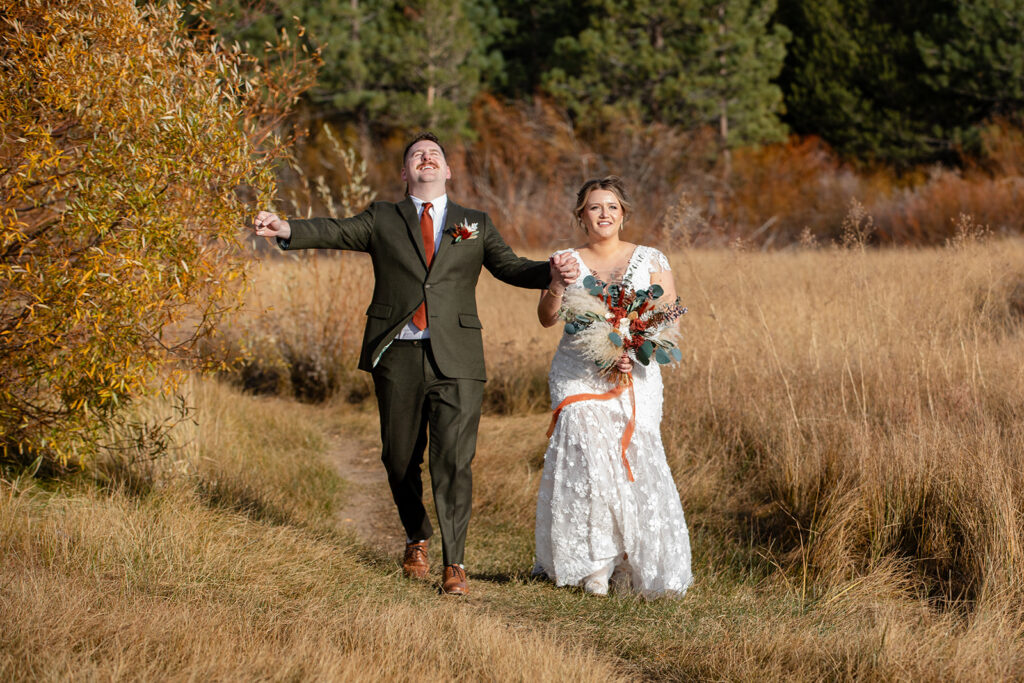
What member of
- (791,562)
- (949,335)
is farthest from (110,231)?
(949,335)

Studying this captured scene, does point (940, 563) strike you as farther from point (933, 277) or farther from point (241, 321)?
point (241, 321)

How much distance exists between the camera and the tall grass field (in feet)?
12.9

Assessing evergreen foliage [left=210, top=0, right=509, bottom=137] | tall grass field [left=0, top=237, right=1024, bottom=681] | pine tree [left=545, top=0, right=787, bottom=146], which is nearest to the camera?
tall grass field [left=0, top=237, right=1024, bottom=681]

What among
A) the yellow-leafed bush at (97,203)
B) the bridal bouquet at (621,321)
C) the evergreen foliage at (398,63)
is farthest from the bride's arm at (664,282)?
the evergreen foliage at (398,63)

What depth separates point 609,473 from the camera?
5207mm

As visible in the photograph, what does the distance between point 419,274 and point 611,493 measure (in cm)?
143

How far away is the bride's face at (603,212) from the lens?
207 inches

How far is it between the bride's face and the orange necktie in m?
0.79

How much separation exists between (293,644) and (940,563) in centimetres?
325

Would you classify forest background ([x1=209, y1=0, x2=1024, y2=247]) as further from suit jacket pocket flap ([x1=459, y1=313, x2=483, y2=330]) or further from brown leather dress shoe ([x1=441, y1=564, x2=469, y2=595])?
brown leather dress shoe ([x1=441, y1=564, x2=469, y2=595])

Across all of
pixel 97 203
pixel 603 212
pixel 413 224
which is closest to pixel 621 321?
pixel 603 212

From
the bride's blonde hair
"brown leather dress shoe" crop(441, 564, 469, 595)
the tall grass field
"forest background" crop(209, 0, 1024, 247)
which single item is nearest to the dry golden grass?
the tall grass field

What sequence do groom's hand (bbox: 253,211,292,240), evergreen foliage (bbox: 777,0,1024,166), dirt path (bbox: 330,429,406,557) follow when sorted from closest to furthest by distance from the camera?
groom's hand (bbox: 253,211,292,240) → dirt path (bbox: 330,429,406,557) → evergreen foliage (bbox: 777,0,1024,166)

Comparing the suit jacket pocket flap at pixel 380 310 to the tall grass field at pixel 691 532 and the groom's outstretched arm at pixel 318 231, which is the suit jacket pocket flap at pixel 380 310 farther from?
the tall grass field at pixel 691 532
